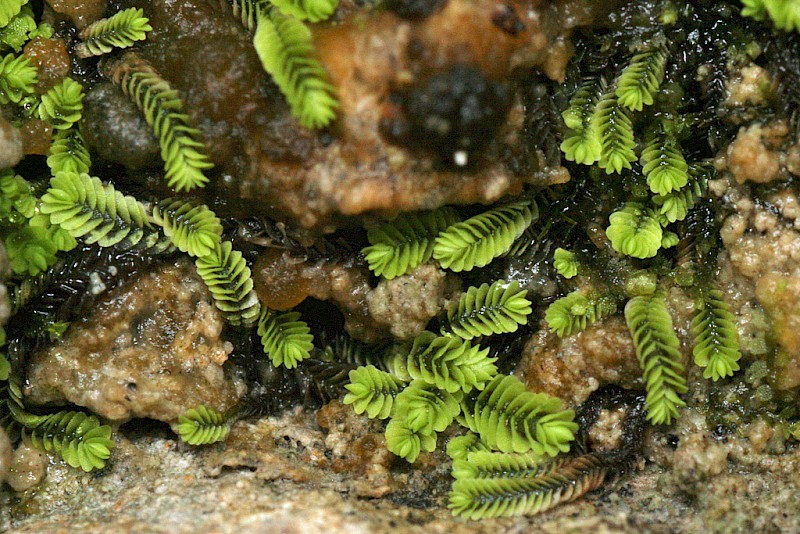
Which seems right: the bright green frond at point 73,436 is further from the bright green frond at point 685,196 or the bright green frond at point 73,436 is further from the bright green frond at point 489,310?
the bright green frond at point 685,196

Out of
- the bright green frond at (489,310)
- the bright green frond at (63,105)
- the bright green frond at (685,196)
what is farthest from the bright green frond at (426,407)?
the bright green frond at (63,105)

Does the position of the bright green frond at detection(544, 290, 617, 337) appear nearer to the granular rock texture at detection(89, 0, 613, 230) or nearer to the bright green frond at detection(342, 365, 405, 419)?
the granular rock texture at detection(89, 0, 613, 230)

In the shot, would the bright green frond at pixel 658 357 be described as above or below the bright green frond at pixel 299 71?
below

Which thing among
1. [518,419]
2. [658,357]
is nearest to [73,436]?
[518,419]

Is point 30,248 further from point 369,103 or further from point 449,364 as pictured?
point 449,364

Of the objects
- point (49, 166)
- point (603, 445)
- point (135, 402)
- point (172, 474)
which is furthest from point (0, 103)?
point (603, 445)

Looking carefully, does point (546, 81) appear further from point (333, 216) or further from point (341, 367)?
point (341, 367)
